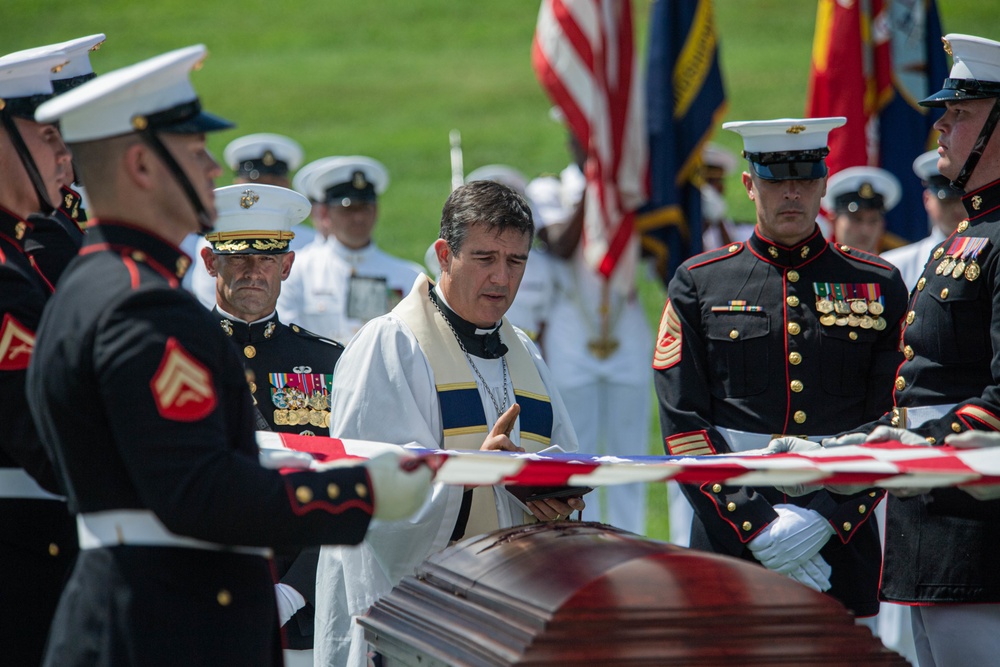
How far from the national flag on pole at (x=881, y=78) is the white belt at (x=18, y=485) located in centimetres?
717

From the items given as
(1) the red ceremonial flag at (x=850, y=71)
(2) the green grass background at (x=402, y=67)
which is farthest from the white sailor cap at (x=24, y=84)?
(2) the green grass background at (x=402, y=67)

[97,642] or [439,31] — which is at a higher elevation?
[439,31]

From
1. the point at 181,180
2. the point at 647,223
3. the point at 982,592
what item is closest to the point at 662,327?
the point at 982,592

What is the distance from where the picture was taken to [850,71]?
369 inches

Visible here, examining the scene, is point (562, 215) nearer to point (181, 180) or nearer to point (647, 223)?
point (647, 223)

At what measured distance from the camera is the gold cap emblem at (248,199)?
16.8 ft

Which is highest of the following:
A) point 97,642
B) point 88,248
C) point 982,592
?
point 88,248

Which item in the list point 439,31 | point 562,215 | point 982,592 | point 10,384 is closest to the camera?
point 10,384

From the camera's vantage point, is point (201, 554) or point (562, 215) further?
point (562, 215)

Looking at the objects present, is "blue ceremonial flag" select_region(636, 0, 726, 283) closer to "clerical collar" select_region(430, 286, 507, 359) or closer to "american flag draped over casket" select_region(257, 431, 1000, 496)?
"clerical collar" select_region(430, 286, 507, 359)

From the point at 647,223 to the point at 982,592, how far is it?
18.8 ft

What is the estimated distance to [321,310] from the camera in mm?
8445

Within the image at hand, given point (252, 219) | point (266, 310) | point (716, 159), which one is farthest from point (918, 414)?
point (716, 159)

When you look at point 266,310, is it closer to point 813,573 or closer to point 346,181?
point 813,573
